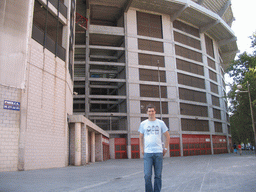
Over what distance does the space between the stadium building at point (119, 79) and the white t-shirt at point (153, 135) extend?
371 inches

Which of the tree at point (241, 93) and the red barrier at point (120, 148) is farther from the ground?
the tree at point (241, 93)

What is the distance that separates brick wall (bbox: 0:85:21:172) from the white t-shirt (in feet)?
29.5

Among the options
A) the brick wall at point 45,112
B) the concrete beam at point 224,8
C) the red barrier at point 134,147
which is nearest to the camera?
the brick wall at point 45,112

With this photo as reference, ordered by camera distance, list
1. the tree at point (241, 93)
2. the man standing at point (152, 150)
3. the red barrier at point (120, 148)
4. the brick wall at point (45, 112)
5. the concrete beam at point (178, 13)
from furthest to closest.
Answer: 1. the concrete beam at point (178, 13)
2. the red barrier at point (120, 148)
3. the tree at point (241, 93)
4. the brick wall at point (45, 112)
5. the man standing at point (152, 150)

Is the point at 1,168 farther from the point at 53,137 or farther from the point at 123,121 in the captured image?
the point at 123,121

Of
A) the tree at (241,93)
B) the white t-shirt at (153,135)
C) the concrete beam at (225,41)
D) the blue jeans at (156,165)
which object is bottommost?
the blue jeans at (156,165)

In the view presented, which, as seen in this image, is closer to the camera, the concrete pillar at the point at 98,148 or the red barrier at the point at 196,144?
the concrete pillar at the point at 98,148

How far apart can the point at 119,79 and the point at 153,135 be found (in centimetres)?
3226

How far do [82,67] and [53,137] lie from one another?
26452 millimetres

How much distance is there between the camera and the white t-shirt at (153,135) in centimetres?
429

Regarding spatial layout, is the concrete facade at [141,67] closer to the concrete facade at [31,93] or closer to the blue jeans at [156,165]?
the concrete facade at [31,93]

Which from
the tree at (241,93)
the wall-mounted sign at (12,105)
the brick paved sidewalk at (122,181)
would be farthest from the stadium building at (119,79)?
the tree at (241,93)

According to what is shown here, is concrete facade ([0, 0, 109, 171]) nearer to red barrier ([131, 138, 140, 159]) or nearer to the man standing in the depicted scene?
the man standing

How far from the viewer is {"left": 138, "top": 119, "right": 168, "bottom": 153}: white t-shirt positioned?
4.29 metres
